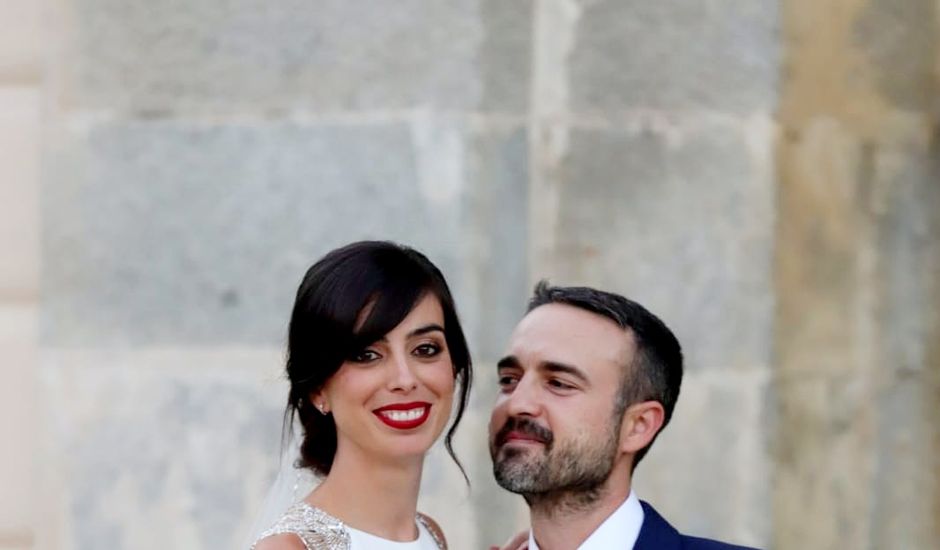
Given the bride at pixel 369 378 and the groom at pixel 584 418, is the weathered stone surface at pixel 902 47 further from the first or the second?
the bride at pixel 369 378

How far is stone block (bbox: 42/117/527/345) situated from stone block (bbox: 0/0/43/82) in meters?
0.24

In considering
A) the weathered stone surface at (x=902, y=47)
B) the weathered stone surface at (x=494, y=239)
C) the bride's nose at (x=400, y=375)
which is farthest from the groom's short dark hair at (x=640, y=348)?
the weathered stone surface at (x=902, y=47)

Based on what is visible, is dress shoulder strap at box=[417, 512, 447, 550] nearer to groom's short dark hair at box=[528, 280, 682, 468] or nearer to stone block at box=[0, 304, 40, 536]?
groom's short dark hair at box=[528, 280, 682, 468]

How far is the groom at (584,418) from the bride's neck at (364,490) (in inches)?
8.4

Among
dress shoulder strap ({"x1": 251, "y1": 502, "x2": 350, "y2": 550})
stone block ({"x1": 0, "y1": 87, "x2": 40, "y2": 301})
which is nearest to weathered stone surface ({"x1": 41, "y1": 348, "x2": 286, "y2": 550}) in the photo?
stone block ({"x1": 0, "y1": 87, "x2": 40, "y2": 301})

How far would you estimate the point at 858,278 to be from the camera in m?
5.39

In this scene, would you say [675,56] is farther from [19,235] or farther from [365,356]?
[19,235]

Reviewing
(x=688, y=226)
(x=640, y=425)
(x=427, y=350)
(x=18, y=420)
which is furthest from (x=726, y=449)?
(x=18, y=420)

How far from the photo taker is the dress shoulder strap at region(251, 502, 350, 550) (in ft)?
13.0

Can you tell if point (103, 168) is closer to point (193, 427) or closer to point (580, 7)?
point (193, 427)

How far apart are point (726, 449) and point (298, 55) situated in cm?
154

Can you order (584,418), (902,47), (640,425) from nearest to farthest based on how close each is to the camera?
(584,418), (640,425), (902,47)

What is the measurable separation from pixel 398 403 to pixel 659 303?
134 cm

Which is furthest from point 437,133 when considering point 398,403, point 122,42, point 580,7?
point 398,403
